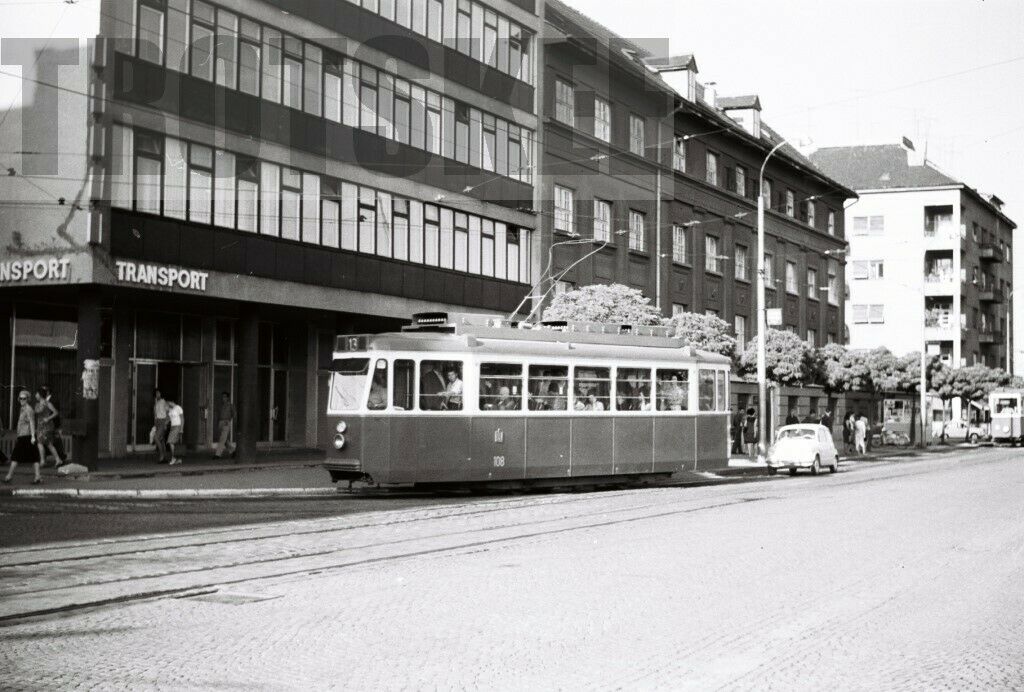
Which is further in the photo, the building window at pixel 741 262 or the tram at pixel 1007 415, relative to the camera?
the tram at pixel 1007 415

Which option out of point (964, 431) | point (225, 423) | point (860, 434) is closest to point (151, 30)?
point (225, 423)

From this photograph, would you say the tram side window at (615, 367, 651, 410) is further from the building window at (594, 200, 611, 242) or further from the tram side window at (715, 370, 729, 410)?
the building window at (594, 200, 611, 242)

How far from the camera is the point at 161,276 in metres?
25.4

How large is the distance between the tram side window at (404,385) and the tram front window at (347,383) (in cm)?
55

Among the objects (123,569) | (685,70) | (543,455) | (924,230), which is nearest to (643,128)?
(685,70)

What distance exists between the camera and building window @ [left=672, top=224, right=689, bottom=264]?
4666 cm

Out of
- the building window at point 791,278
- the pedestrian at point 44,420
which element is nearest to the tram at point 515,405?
the pedestrian at point 44,420

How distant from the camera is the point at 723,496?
73.4ft

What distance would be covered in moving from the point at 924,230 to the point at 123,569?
82019 millimetres

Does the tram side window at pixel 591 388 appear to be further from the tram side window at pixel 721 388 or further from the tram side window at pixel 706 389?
the tram side window at pixel 721 388

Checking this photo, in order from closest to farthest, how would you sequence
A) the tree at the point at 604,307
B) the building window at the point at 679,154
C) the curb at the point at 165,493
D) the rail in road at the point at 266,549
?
the rail in road at the point at 266,549, the curb at the point at 165,493, the tree at the point at 604,307, the building window at the point at 679,154

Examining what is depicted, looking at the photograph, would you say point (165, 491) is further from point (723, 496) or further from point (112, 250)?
point (723, 496)

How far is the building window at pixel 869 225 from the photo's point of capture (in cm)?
8606

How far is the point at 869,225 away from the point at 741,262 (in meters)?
37.2
